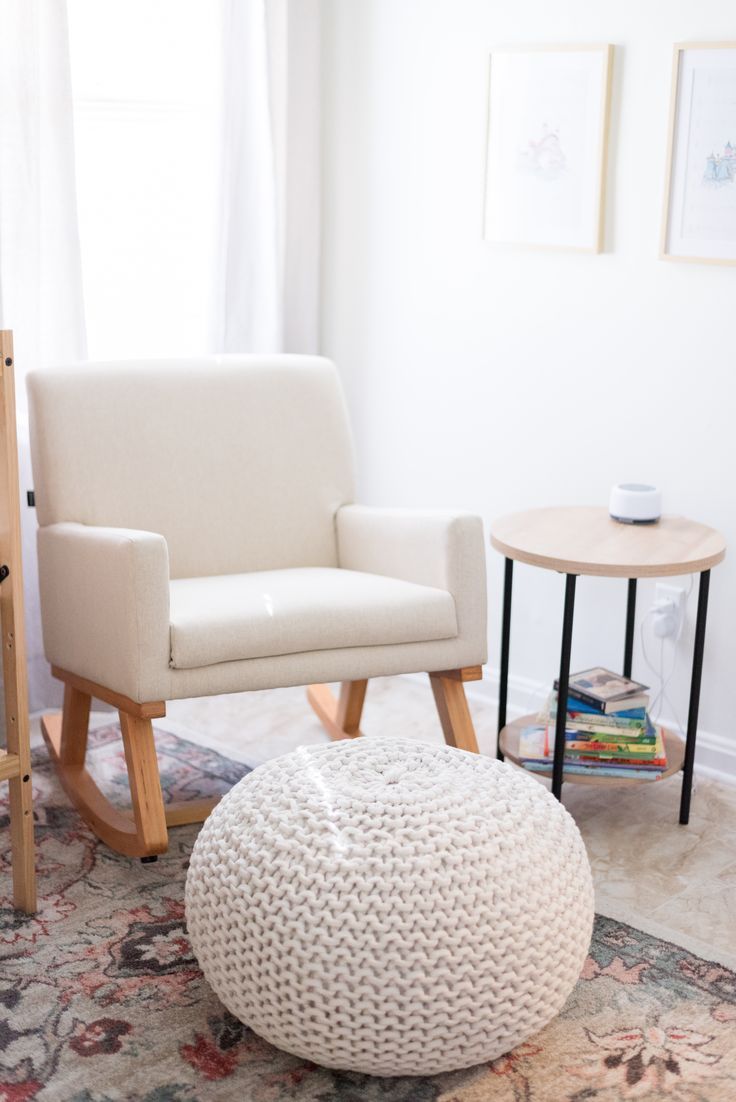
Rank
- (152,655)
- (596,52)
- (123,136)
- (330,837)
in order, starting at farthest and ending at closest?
(123,136), (596,52), (152,655), (330,837)

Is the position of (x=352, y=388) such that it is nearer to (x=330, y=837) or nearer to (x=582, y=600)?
(x=582, y=600)

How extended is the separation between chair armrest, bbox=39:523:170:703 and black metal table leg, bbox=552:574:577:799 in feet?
2.23

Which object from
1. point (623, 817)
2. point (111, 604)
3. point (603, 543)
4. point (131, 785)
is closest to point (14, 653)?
point (111, 604)

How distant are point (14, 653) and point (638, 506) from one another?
1174 millimetres

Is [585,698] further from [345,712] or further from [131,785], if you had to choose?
[131,785]

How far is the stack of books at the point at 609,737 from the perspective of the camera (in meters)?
2.38

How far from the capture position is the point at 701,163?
2.47 meters

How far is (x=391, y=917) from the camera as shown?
154cm

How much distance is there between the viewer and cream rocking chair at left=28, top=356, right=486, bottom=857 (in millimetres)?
2162

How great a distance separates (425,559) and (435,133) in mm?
1086

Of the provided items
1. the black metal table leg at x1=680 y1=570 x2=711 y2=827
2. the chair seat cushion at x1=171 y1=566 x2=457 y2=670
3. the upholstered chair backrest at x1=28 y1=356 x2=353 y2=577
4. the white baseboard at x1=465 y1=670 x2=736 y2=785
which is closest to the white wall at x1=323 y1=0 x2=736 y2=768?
the white baseboard at x1=465 y1=670 x2=736 y2=785

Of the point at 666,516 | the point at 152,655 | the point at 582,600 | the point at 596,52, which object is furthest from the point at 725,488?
the point at 152,655

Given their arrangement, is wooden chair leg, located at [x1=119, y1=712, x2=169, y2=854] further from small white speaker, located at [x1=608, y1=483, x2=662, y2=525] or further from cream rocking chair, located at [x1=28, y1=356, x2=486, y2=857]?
small white speaker, located at [x1=608, y1=483, x2=662, y2=525]

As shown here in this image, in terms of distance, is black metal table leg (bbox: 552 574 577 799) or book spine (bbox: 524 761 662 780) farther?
book spine (bbox: 524 761 662 780)
